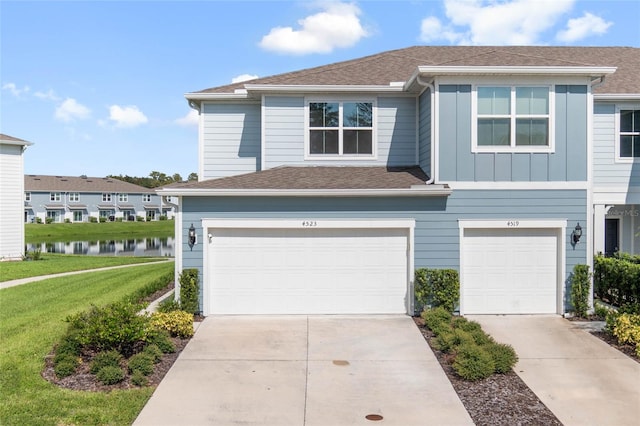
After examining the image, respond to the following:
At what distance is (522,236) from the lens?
415 inches

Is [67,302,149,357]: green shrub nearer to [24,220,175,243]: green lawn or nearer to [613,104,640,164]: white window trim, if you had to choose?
[613,104,640,164]: white window trim

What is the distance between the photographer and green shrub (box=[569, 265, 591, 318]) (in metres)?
10.2

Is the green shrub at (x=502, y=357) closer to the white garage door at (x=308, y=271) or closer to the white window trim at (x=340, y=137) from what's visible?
the white garage door at (x=308, y=271)

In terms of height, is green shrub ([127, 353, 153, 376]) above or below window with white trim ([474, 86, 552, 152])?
below

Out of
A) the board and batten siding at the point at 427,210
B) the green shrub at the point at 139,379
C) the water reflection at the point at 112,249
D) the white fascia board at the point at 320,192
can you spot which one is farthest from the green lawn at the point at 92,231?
the green shrub at the point at 139,379

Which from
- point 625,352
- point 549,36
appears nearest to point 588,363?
point 625,352

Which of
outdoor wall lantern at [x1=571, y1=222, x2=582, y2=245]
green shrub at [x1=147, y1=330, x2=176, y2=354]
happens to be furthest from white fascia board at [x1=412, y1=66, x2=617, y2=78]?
green shrub at [x1=147, y1=330, x2=176, y2=354]

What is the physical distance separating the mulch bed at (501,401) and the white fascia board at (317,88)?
7.12 metres

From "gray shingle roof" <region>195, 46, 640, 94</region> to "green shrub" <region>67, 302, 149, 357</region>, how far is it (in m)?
7.00

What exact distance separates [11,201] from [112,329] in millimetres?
19452

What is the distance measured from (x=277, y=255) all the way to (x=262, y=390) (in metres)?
4.36

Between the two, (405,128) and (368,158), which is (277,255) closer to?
(368,158)

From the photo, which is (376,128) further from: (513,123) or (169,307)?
(169,307)

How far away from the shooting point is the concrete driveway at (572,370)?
580cm
